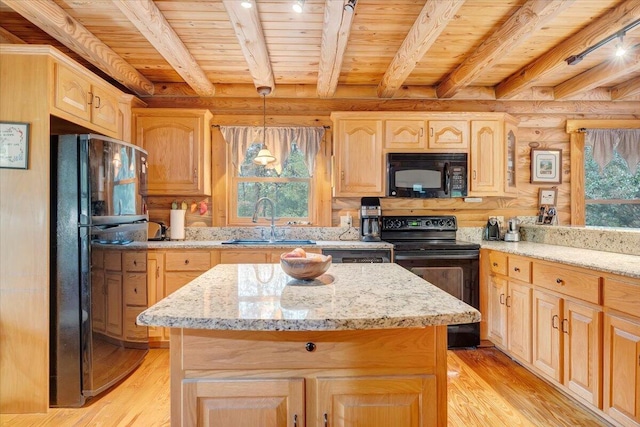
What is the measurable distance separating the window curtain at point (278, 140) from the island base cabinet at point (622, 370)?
2.65m

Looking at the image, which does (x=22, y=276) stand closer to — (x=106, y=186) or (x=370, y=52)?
(x=106, y=186)

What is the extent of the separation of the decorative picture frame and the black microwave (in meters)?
2.76

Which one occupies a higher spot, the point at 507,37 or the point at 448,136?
the point at 507,37

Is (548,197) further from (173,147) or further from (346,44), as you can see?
(173,147)

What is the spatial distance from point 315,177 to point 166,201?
1555 mm

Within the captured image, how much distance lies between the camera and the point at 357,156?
336cm

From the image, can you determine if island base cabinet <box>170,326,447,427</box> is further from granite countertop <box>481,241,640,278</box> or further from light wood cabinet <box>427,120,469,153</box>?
light wood cabinet <box>427,120,469,153</box>

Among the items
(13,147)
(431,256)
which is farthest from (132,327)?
(431,256)

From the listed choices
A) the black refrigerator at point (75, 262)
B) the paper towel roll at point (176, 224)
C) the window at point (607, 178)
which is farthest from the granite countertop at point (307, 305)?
the window at point (607, 178)

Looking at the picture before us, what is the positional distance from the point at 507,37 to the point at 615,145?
2.35m

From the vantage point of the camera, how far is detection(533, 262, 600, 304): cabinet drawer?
6.38 feet

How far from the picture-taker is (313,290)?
1.33 metres

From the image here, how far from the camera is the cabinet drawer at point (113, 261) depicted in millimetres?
2238

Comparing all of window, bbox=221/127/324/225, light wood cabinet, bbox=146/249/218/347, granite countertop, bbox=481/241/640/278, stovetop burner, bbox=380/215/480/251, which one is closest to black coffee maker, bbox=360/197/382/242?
stovetop burner, bbox=380/215/480/251
